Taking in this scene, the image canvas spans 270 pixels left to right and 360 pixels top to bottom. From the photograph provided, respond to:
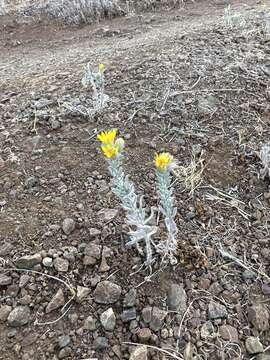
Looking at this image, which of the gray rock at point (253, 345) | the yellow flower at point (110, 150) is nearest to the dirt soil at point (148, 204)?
the gray rock at point (253, 345)

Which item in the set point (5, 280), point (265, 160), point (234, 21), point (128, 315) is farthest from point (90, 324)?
point (234, 21)

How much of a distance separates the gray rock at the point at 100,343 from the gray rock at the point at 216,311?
1.88 feet

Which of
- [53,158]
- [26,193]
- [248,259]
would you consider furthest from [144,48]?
[248,259]

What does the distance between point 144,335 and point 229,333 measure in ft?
1.48

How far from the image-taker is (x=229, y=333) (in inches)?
75.4

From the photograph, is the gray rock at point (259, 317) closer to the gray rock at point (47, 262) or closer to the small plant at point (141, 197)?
the small plant at point (141, 197)

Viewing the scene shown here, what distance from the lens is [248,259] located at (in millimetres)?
2227

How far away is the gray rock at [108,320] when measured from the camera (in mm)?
1888

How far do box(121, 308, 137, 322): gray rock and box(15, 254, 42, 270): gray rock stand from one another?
22.7 inches

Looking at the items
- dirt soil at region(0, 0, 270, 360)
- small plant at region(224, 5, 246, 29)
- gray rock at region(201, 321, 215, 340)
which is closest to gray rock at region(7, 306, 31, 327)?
dirt soil at region(0, 0, 270, 360)

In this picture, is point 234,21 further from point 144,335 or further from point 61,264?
point 144,335

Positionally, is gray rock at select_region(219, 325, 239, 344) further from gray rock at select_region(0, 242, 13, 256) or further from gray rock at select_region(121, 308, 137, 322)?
gray rock at select_region(0, 242, 13, 256)

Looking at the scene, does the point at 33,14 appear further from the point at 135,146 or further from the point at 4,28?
the point at 135,146

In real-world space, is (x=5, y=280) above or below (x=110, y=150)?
below
